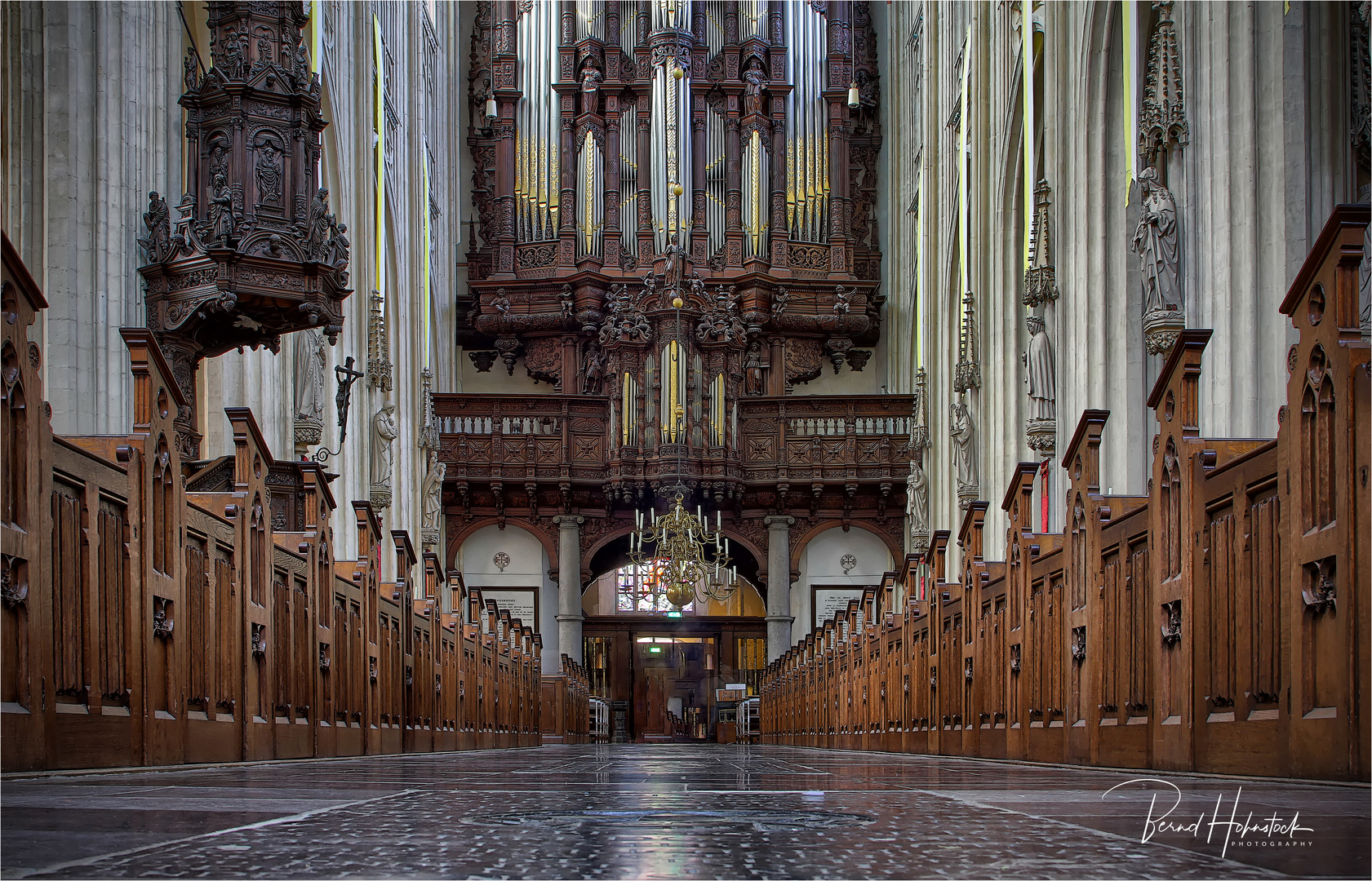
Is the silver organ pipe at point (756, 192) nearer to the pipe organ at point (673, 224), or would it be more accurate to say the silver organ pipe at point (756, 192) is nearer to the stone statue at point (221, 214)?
the pipe organ at point (673, 224)

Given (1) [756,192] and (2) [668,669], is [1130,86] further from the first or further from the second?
(2) [668,669]

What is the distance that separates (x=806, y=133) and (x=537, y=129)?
577 centimetres

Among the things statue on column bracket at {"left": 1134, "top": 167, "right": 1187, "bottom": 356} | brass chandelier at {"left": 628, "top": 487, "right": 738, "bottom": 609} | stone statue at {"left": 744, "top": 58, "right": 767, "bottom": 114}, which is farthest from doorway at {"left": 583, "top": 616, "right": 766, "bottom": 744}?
statue on column bracket at {"left": 1134, "top": 167, "right": 1187, "bottom": 356}

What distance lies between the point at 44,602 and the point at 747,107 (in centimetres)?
2817

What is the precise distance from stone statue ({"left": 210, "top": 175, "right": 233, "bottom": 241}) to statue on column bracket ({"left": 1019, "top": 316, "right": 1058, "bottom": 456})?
8911 mm

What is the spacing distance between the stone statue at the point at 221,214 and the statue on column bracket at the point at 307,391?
5384 millimetres

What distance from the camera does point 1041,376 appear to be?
639 inches

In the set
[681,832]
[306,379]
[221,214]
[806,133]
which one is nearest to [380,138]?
[306,379]

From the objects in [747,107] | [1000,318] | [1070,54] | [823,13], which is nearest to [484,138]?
[747,107]

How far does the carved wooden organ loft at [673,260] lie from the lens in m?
29.4

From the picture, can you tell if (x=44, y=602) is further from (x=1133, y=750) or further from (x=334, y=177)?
(x=334, y=177)

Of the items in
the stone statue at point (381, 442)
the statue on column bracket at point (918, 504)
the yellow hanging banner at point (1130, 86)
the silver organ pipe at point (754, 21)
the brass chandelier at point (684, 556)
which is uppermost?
the silver organ pipe at point (754, 21)

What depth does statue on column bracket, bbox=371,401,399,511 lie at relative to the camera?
21.7 meters

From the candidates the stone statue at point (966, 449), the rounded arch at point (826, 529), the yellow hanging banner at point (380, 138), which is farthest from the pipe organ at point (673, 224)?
the yellow hanging banner at point (380, 138)
